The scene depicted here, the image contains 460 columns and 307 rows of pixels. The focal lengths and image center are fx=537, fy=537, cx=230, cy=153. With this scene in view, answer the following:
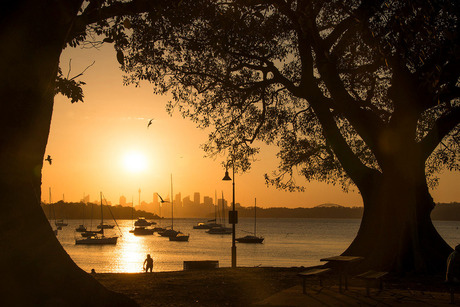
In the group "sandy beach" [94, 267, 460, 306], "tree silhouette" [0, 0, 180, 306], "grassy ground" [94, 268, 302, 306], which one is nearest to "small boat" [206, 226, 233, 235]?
"grassy ground" [94, 268, 302, 306]

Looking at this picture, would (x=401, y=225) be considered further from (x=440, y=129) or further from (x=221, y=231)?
(x=221, y=231)

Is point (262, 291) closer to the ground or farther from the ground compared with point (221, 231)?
farther from the ground

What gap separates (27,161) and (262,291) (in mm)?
5703

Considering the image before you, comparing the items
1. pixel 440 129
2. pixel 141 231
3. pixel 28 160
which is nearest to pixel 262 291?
pixel 28 160

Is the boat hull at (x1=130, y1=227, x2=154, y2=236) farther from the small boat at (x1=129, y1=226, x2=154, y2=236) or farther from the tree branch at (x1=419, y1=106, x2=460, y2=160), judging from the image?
the tree branch at (x1=419, y1=106, x2=460, y2=160)

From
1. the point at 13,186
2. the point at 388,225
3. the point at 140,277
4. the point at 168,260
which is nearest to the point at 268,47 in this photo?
the point at 388,225

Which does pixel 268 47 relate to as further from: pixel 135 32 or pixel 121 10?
pixel 121 10

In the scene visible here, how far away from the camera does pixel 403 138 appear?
1582cm

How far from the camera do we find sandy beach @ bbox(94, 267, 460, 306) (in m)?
9.54

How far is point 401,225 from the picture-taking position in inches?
612

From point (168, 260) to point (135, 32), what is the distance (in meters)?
71.8

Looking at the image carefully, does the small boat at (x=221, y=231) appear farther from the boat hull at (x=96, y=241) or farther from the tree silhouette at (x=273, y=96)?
the tree silhouette at (x=273, y=96)

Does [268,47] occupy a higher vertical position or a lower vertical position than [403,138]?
higher

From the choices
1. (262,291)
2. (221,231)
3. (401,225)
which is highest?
(401,225)
